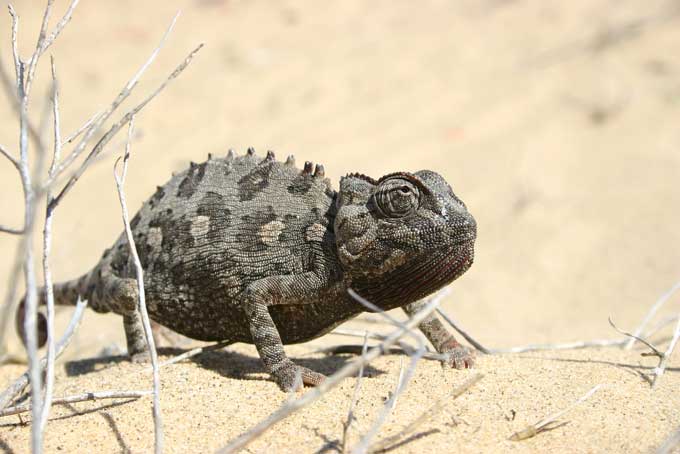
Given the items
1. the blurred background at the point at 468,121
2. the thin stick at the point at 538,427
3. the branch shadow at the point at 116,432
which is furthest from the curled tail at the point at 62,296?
the thin stick at the point at 538,427

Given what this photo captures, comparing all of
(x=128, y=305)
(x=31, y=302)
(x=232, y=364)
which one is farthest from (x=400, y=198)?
(x=128, y=305)

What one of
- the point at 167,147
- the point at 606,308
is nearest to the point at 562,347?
the point at 606,308

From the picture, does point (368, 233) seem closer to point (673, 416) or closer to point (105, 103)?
point (673, 416)

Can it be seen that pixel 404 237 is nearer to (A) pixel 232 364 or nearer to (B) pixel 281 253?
(B) pixel 281 253

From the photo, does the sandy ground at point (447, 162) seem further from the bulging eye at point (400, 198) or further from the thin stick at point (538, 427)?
the bulging eye at point (400, 198)

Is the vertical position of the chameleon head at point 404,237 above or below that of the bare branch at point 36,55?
below

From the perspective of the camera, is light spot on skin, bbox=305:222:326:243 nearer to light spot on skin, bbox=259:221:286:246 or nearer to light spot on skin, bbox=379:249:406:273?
light spot on skin, bbox=259:221:286:246
